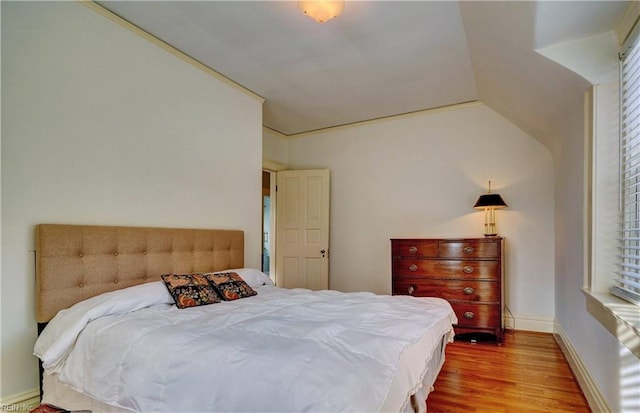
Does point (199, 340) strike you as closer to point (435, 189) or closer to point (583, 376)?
point (583, 376)

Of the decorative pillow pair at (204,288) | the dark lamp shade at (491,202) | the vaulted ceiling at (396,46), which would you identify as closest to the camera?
the vaulted ceiling at (396,46)

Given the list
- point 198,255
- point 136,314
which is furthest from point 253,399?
point 198,255

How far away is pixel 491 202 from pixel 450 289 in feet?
3.39

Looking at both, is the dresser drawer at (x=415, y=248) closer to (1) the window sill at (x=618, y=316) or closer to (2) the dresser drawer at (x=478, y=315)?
(2) the dresser drawer at (x=478, y=315)

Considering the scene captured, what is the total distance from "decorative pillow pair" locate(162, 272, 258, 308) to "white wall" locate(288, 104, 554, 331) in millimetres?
2316

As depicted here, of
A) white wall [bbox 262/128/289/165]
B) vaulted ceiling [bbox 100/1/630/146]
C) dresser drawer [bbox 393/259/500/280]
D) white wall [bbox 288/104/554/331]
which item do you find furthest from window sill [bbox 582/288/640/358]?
white wall [bbox 262/128/289/165]

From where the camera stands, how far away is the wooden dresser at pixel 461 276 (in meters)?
3.45

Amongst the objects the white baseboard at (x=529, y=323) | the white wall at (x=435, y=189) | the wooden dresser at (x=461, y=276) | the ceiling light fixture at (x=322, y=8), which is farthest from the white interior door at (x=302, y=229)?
the ceiling light fixture at (x=322, y=8)

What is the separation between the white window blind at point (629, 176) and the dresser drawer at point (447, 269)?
5.12ft

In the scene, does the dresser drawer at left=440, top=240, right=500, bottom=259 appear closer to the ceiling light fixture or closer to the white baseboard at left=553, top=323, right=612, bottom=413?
the white baseboard at left=553, top=323, right=612, bottom=413

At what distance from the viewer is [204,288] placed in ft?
8.05

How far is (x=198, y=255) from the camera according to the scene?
2953 millimetres

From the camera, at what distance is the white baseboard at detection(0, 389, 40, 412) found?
6.30 ft

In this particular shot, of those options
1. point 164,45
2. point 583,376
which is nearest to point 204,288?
point 164,45
